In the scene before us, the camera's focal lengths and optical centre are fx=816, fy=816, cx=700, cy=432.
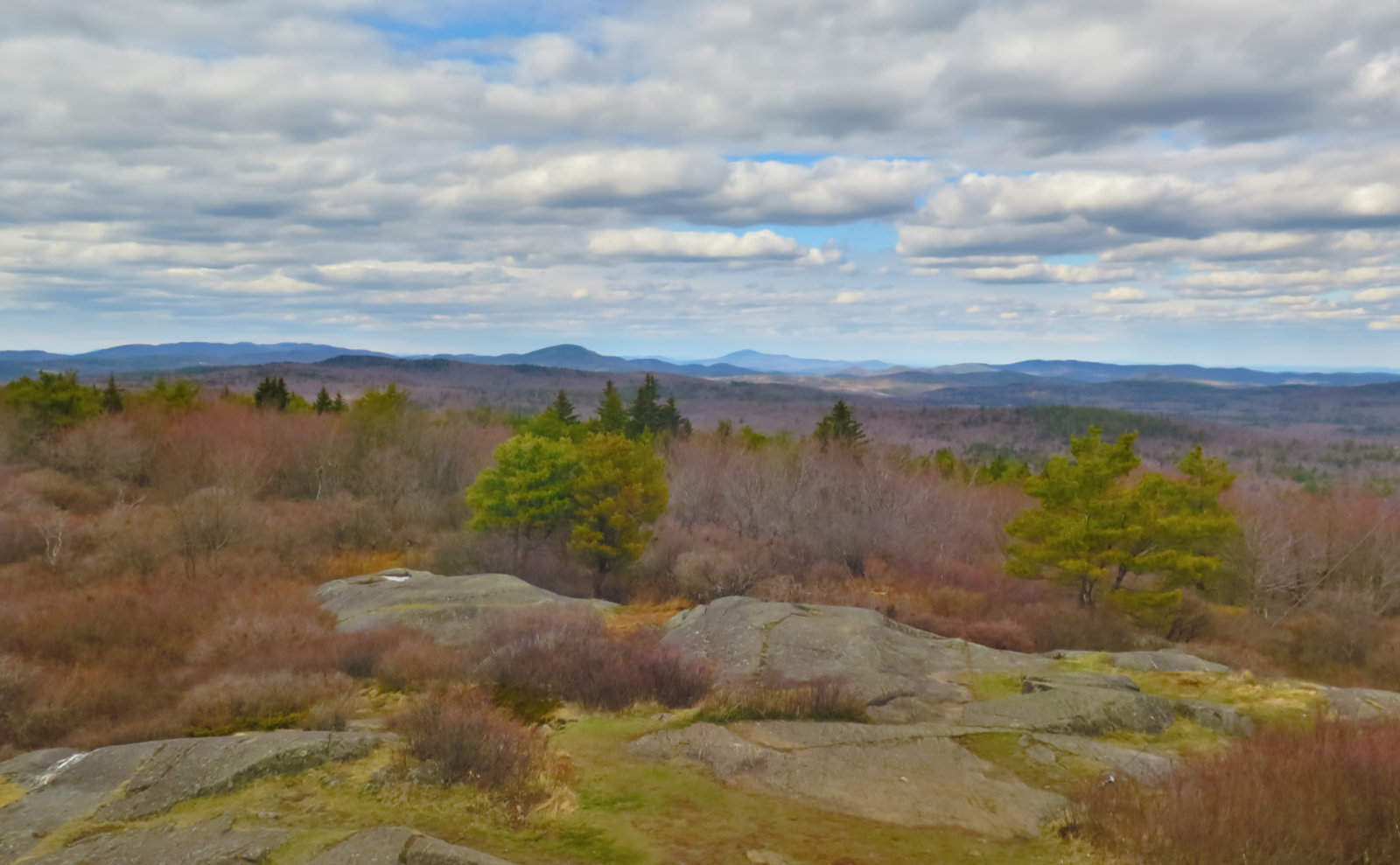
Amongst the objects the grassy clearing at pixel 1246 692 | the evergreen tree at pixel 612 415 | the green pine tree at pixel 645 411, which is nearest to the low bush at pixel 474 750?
the grassy clearing at pixel 1246 692

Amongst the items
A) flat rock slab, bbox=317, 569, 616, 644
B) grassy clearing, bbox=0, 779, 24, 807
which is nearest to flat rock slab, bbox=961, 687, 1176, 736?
flat rock slab, bbox=317, 569, 616, 644

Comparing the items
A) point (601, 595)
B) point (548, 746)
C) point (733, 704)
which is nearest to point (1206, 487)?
point (601, 595)

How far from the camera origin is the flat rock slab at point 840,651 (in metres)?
13.6

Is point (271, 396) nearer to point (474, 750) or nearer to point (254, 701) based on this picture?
point (254, 701)

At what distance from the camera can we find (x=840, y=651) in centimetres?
1514

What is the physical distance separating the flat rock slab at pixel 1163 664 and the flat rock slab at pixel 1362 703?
1946 mm

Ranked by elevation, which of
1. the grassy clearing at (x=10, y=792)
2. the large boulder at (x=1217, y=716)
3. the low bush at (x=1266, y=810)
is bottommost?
the large boulder at (x=1217, y=716)

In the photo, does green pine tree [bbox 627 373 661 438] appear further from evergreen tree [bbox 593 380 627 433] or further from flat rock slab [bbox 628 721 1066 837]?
flat rock slab [bbox 628 721 1066 837]

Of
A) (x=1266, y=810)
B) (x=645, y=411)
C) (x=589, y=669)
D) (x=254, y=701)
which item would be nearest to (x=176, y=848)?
(x=254, y=701)

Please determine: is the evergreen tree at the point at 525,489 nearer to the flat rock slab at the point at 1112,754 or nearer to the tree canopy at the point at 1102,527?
the tree canopy at the point at 1102,527

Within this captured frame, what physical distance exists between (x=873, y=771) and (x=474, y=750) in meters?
4.52

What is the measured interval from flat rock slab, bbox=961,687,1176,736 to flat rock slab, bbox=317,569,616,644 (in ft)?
33.9

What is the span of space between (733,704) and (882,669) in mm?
4195

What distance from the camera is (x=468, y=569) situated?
3244cm
